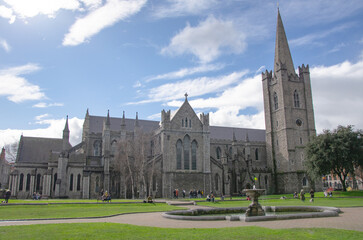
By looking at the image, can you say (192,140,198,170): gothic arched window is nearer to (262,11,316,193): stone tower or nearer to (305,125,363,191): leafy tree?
(305,125,363,191): leafy tree

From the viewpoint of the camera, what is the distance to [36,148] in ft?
206

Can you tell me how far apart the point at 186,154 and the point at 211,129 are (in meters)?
22.8

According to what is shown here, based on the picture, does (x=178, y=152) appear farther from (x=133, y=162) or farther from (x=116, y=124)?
(x=116, y=124)

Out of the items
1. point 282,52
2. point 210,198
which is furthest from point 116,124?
point 282,52

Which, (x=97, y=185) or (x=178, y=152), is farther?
(x=178, y=152)

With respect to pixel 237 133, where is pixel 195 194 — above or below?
below

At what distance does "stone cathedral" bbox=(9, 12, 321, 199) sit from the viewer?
55188mm

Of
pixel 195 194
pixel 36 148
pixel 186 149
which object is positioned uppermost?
pixel 36 148

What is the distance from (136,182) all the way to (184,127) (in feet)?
41.8

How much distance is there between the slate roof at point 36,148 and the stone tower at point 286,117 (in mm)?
45623

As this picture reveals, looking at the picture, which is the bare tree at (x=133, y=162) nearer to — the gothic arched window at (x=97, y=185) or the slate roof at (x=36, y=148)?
the gothic arched window at (x=97, y=185)

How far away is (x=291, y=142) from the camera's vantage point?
6781cm

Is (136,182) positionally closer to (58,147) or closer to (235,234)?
(58,147)

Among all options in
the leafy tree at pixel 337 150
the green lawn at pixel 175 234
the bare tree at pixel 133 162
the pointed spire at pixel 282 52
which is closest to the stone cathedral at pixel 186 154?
the pointed spire at pixel 282 52
